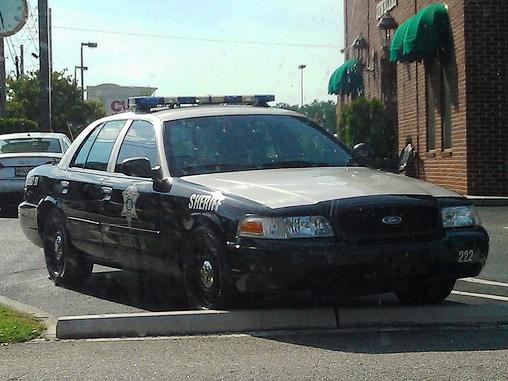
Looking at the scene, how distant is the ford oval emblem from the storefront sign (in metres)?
17.7

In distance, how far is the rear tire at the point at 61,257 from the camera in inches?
358

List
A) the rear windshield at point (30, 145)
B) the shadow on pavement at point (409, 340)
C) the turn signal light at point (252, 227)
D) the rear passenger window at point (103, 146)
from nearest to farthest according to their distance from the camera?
1. the shadow on pavement at point (409, 340)
2. the turn signal light at point (252, 227)
3. the rear passenger window at point (103, 146)
4. the rear windshield at point (30, 145)

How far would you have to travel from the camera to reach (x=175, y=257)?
24.4ft

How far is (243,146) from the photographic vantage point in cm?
797

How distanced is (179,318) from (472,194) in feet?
39.5

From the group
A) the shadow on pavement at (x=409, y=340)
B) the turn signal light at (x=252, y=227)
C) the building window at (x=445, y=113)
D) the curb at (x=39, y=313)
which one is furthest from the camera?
the building window at (x=445, y=113)

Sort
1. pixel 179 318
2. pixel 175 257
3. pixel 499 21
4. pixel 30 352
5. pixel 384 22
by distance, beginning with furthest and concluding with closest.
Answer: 1. pixel 384 22
2. pixel 499 21
3. pixel 175 257
4. pixel 179 318
5. pixel 30 352

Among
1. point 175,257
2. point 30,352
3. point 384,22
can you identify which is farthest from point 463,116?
point 30,352

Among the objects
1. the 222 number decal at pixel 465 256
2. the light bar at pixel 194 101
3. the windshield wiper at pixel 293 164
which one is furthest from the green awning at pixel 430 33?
the 222 number decal at pixel 465 256

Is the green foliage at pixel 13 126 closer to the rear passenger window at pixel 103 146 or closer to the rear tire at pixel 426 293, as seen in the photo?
the rear passenger window at pixel 103 146

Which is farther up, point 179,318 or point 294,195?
point 294,195

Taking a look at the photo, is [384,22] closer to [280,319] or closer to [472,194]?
[472,194]

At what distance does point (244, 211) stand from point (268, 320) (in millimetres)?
766

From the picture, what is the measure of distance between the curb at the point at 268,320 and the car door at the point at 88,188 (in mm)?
1663
